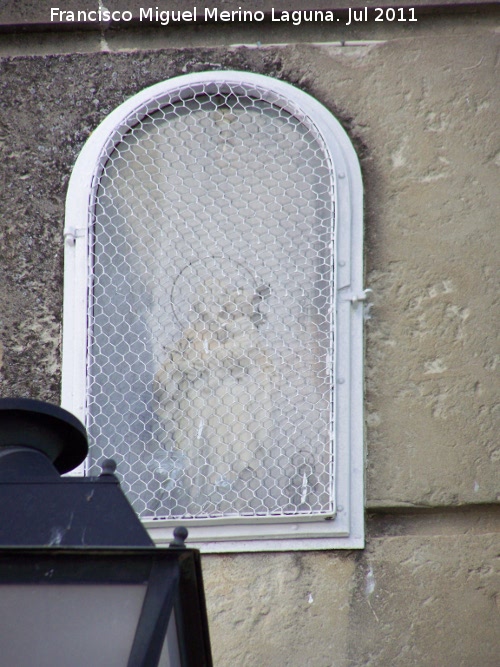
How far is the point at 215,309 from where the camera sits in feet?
6.62

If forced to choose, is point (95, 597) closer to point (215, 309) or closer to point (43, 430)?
point (43, 430)

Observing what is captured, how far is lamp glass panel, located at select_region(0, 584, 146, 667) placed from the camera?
3.17ft

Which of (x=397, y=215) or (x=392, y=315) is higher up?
(x=397, y=215)

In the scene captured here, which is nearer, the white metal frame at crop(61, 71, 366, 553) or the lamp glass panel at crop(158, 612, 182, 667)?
the lamp glass panel at crop(158, 612, 182, 667)

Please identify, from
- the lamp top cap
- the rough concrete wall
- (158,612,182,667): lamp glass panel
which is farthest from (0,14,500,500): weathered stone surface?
(158,612,182,667): lamp glass panel

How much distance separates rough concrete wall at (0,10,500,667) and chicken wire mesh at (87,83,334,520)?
0.09m

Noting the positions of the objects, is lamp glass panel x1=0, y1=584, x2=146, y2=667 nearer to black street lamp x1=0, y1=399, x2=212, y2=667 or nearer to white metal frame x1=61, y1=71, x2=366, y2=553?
black street lamp x1=0, y1=399, x2=212, y2=667

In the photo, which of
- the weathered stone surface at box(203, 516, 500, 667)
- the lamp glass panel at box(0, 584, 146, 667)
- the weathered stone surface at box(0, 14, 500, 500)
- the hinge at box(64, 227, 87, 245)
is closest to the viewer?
the lamp glass panel at box(0, 584, 146, 667)

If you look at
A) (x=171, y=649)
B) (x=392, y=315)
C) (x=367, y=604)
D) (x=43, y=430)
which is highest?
(x=392, y=315)

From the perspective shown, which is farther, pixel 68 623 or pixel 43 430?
pixel 43 430

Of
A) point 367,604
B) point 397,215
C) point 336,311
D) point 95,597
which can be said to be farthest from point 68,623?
point 397,215

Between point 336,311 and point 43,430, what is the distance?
870mm

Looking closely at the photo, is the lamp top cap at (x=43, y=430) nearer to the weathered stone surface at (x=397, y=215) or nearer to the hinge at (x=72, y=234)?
the weathered stone surface at (x=397, y=215)

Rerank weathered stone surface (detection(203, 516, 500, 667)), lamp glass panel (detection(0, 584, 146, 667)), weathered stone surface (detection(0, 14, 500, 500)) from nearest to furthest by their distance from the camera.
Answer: lamp glass panel (detection(0, 584, 146, 667)) < weathered stone surface (detection(203, 516, 500, 667)) < weathered stone surface (detection(0, 14, 500, 500))
